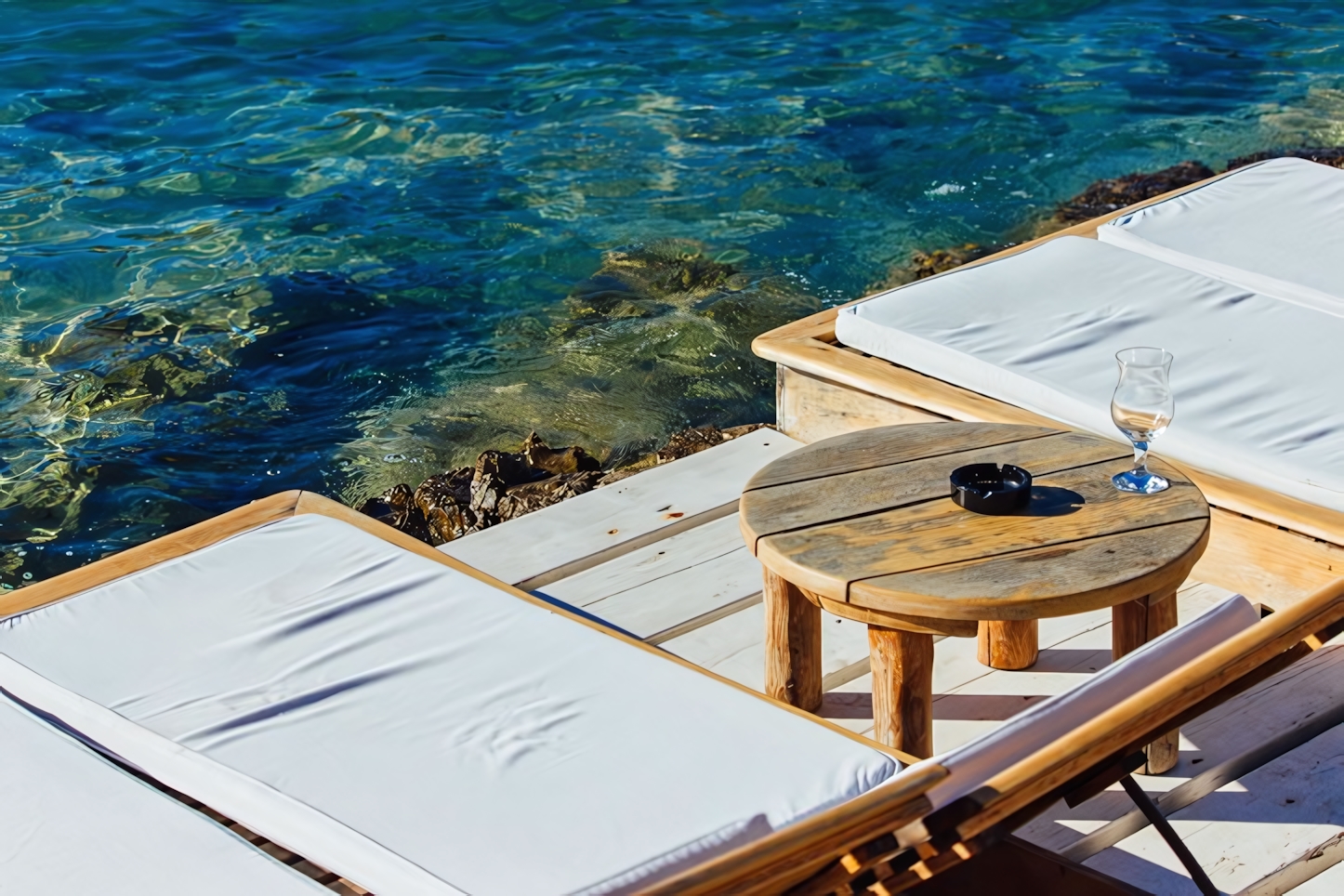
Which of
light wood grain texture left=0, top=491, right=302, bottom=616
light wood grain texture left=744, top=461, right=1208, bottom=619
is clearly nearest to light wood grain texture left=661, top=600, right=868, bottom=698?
light wood grain texture left=744, top=461, right=1208, bottom=619

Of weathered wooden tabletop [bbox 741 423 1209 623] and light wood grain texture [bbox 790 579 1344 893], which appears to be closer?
light wood grain texture [bbox 790 579 1344 893]

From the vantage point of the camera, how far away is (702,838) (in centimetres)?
202

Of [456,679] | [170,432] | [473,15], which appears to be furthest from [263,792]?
[473,15]

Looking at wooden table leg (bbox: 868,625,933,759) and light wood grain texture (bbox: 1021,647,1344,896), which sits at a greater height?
wooden table leg (bbox: 868,625,933,759)

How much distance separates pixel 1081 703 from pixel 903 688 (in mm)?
663

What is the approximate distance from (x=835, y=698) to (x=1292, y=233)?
2.25 metres

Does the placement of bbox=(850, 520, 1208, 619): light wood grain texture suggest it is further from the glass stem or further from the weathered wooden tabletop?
the glass stem

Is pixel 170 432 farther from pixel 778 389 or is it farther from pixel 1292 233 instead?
pixel 1292 233

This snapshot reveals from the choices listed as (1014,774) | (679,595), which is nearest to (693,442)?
(679,595)

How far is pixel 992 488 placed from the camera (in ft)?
9.11

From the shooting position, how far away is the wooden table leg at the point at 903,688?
2652 millimetres

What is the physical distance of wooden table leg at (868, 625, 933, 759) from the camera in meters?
2.65

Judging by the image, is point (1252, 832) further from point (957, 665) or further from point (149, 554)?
point (149, 554)

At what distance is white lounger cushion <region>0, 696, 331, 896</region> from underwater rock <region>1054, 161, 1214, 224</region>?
23.4ft
